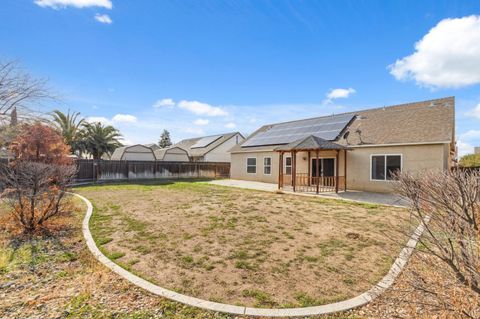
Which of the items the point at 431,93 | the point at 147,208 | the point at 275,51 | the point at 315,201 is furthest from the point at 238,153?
the point at 431,93

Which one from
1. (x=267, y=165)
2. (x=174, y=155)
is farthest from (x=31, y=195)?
(x=174, y=155)

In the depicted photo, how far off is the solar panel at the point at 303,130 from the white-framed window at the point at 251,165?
1.29m

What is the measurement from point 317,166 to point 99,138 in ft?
83.3

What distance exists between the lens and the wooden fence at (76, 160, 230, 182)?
19594 mm

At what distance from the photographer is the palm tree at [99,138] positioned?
91.3ft

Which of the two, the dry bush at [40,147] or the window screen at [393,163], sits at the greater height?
the dry bush at [40,147]

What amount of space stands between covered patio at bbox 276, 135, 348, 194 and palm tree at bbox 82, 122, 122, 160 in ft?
72.2

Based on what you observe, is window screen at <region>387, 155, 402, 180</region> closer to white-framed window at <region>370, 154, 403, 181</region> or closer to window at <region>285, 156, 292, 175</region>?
white-framed window at <region>370, 154, 403, 181</region>

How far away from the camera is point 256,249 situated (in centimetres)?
512

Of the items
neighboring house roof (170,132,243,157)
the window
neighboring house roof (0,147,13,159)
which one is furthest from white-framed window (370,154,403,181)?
neighboring house roof (0,147,13,159)

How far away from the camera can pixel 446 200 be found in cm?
273

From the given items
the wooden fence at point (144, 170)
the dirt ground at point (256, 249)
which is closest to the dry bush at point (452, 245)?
the dirt ground at point (256, 249)

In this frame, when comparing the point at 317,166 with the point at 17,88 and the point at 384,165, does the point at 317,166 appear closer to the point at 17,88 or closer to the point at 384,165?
the point at 384,165

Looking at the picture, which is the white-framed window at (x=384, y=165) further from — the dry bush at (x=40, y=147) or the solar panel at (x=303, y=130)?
the dry bush at (x=40, y=147)
